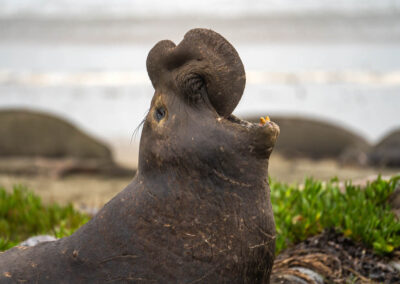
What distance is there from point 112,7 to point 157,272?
32.0 feet

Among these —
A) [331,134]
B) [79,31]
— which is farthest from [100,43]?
[331,134]

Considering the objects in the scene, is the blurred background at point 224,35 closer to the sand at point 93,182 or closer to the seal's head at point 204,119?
the sand at point 93,182

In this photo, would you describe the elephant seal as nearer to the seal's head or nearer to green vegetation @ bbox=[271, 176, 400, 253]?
green vegetation @ bbox=[271, 176, 400, 253]

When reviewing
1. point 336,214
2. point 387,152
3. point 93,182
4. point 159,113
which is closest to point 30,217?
point 336,214

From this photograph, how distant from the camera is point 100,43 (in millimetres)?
10797

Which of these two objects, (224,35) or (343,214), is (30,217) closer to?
(343,214)

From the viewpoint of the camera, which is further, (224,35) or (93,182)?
(224,35)

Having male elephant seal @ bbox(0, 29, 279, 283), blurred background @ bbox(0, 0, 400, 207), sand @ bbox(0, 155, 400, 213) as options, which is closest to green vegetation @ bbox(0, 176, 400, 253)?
male elephant seal @ bbox(0, 29, 279, 283)

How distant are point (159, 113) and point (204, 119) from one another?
0.13m

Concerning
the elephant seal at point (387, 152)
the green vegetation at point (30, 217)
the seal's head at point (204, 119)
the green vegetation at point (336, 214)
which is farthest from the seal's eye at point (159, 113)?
the elephant seal at point (387, 152)

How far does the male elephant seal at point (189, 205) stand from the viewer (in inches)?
50.1

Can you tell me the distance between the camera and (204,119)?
4.29ft

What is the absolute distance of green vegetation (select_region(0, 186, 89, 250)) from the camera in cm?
282

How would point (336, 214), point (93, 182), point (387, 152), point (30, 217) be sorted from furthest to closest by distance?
point (387, 152) < point (93, 182) < point (30, 217) < point (336, 214)
